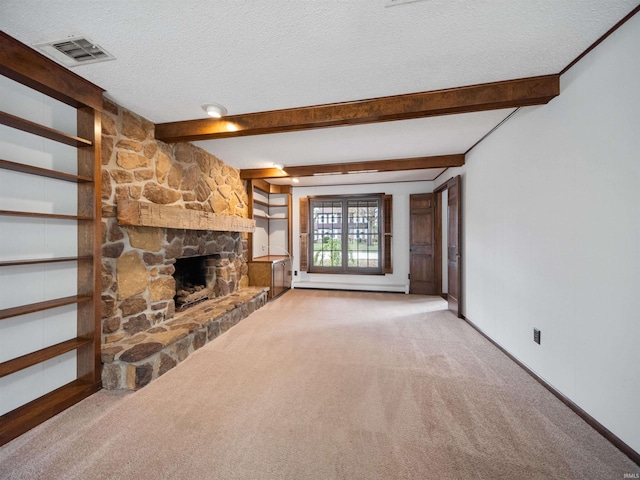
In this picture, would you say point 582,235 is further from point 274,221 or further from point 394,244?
point 274,221

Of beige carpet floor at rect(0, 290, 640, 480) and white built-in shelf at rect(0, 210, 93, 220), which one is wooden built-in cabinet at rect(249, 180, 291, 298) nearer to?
beige carpet floor at rect(0, 290, 640, 480)

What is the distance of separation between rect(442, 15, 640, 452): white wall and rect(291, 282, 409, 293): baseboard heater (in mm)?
2846

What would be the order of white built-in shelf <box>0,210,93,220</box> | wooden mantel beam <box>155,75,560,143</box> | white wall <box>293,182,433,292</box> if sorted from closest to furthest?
white built-in shelf <box>0,210,93,220</box>
wooden mantel beam <box>155,75,560,143</box>
white wall <box>293,182,433,292</box>

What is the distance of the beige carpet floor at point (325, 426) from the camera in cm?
134

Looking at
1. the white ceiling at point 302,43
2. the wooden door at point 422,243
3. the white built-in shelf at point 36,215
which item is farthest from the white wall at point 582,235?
the white built-in shelf at point 36,215

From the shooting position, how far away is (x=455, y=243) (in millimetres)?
3986

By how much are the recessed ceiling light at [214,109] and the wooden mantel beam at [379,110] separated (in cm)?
14

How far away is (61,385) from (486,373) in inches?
135

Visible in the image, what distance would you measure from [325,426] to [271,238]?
4.84 m

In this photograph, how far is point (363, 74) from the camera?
6.23ft

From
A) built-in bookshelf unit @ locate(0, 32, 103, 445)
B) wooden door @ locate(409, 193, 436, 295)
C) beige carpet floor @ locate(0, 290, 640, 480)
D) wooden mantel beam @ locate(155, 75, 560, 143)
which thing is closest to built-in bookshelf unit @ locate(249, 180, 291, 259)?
wooden door @ locate(409, 193, 436, 295)

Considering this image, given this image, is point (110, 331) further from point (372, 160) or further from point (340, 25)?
point (372, 160)

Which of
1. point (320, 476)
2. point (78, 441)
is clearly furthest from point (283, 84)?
point (78, 441)

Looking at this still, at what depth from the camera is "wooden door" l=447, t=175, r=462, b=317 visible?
3809 mm
